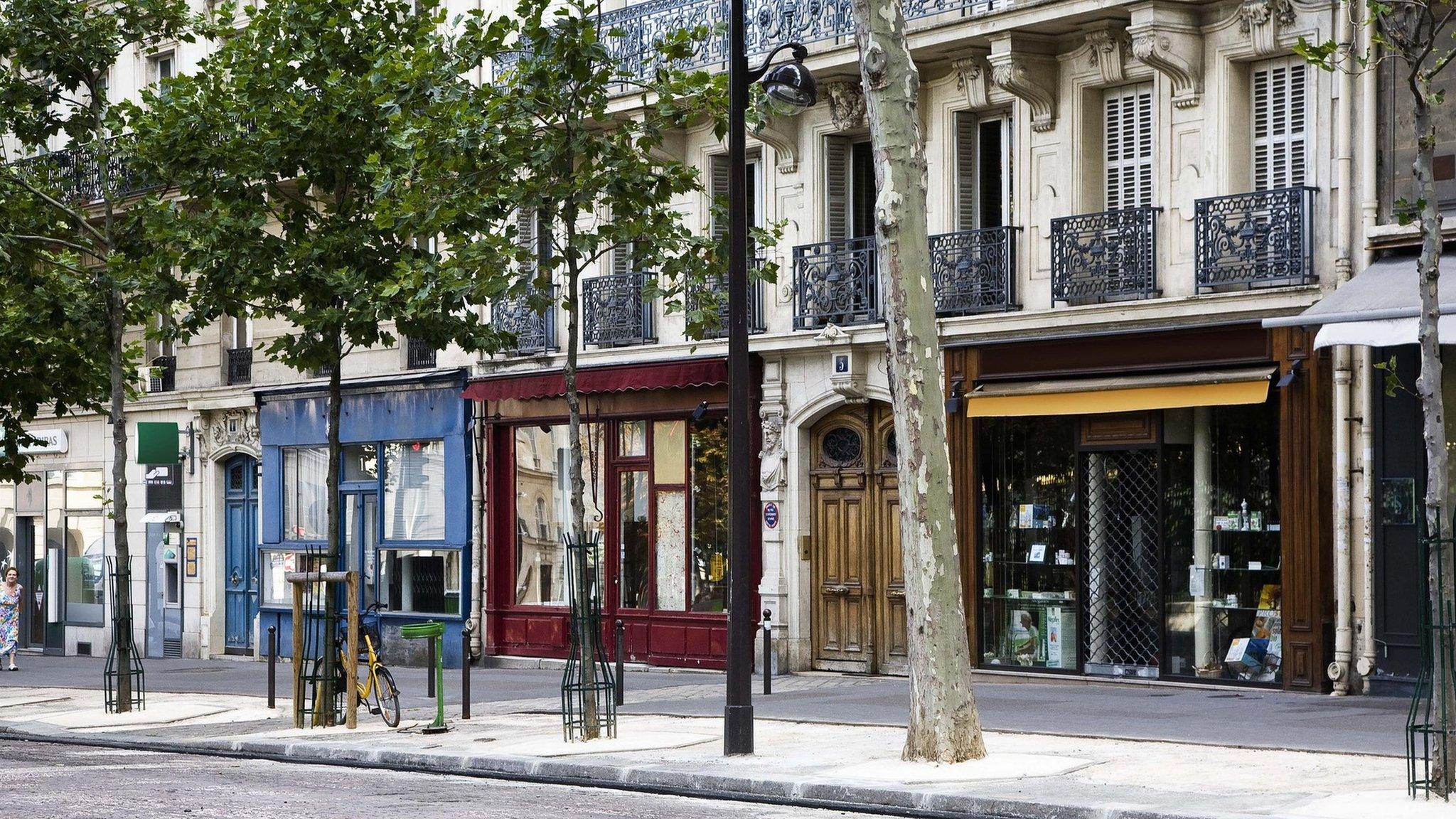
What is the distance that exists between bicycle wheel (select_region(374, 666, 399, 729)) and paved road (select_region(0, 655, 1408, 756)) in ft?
7.29

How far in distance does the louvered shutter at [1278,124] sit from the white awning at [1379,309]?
5.01 feet

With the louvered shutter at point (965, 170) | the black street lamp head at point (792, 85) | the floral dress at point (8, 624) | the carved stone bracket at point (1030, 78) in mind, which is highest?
the carved stone bracket at point (1030, 78)

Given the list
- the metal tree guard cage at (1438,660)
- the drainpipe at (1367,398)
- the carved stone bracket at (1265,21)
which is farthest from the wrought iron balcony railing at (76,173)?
the metal tree guard cage at (1438,660)

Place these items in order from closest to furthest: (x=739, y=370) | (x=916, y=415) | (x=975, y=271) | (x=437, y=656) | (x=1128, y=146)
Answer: (x=916, y=415)
(x=739, y=370)
(x=437, y=656)
(x=1128, y=146)
(x=975, y=271)

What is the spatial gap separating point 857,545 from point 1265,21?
7460mm

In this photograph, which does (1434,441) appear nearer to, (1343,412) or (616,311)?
(1343,412)

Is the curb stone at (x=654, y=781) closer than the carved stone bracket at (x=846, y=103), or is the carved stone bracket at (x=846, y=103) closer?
the curb stone at (x=654, y=781)

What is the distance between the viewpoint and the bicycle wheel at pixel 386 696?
1806cm

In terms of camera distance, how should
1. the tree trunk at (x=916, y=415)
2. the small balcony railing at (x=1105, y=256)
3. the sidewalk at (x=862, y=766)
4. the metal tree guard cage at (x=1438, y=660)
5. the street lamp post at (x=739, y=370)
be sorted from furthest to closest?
the small balcony railing at (x=1105, y=256), the street lamp post at (x=739, y=370), the tree trunk at (x=916, y=415), the sidewalk at (x=862, y=766), the metal tree guard cage at (x=1438, y=660)

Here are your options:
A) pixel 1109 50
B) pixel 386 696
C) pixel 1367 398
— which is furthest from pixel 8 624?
pixel 1367 398

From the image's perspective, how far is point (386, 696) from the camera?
59.8 feet

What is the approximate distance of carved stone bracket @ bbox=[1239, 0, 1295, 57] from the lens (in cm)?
1923

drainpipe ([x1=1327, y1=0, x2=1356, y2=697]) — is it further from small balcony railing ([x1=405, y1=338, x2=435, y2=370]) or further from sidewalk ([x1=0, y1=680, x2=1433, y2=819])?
small balcony railing ([x1=405, y1=338, x2=435, y2=370])

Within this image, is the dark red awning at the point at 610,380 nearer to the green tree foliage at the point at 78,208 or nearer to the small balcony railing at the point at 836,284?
the small balcony railing at the point at 836,284
